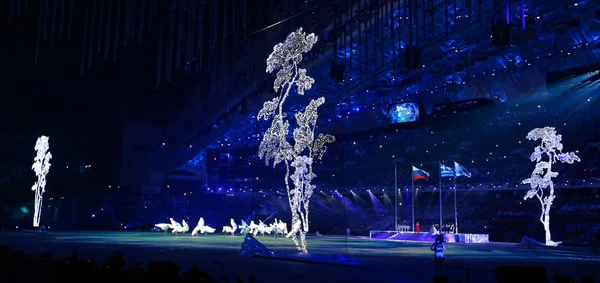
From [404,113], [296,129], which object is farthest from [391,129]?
[296,129]

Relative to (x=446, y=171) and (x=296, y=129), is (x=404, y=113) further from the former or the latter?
(x=296, y=129)

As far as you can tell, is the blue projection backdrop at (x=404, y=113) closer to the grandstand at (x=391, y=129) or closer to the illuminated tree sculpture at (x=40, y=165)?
the grandstand at (x=391, y=129)

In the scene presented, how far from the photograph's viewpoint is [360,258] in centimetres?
1619

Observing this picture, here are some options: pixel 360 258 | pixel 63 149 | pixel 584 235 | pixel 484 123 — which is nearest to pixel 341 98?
pixel 484 123

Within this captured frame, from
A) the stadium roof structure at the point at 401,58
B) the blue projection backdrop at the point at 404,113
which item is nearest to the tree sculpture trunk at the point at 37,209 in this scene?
the stadium roof structure at the point at 401,58

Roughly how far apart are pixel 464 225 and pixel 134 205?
29.6 m

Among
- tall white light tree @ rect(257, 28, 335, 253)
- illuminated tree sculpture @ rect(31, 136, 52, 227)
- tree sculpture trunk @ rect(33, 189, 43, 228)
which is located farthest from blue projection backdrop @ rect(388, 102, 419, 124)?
tree sculpture trunk @ rect(33, 189, 43, 228)

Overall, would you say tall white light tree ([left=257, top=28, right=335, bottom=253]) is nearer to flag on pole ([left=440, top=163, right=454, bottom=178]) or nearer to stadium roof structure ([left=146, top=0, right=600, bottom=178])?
stadium roof structure ([left=146, top=0, right=600, bottom=178])

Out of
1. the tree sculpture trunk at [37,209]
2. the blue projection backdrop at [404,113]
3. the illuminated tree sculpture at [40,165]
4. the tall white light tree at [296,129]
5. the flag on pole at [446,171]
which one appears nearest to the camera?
the tall white light tree at [296,129]

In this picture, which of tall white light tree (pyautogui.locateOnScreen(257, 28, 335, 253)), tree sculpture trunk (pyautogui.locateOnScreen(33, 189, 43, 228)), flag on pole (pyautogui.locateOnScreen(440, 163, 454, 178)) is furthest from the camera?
tree sculpture trunk (pyautogui.locateOnScreen(33, 189, 43, 228))

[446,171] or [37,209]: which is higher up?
[446,171]

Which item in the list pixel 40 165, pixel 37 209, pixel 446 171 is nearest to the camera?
pixel 446 171

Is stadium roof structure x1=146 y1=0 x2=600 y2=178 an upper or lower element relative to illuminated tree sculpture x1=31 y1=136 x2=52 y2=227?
upper

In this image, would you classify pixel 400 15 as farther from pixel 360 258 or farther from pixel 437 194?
pixel 437 194
